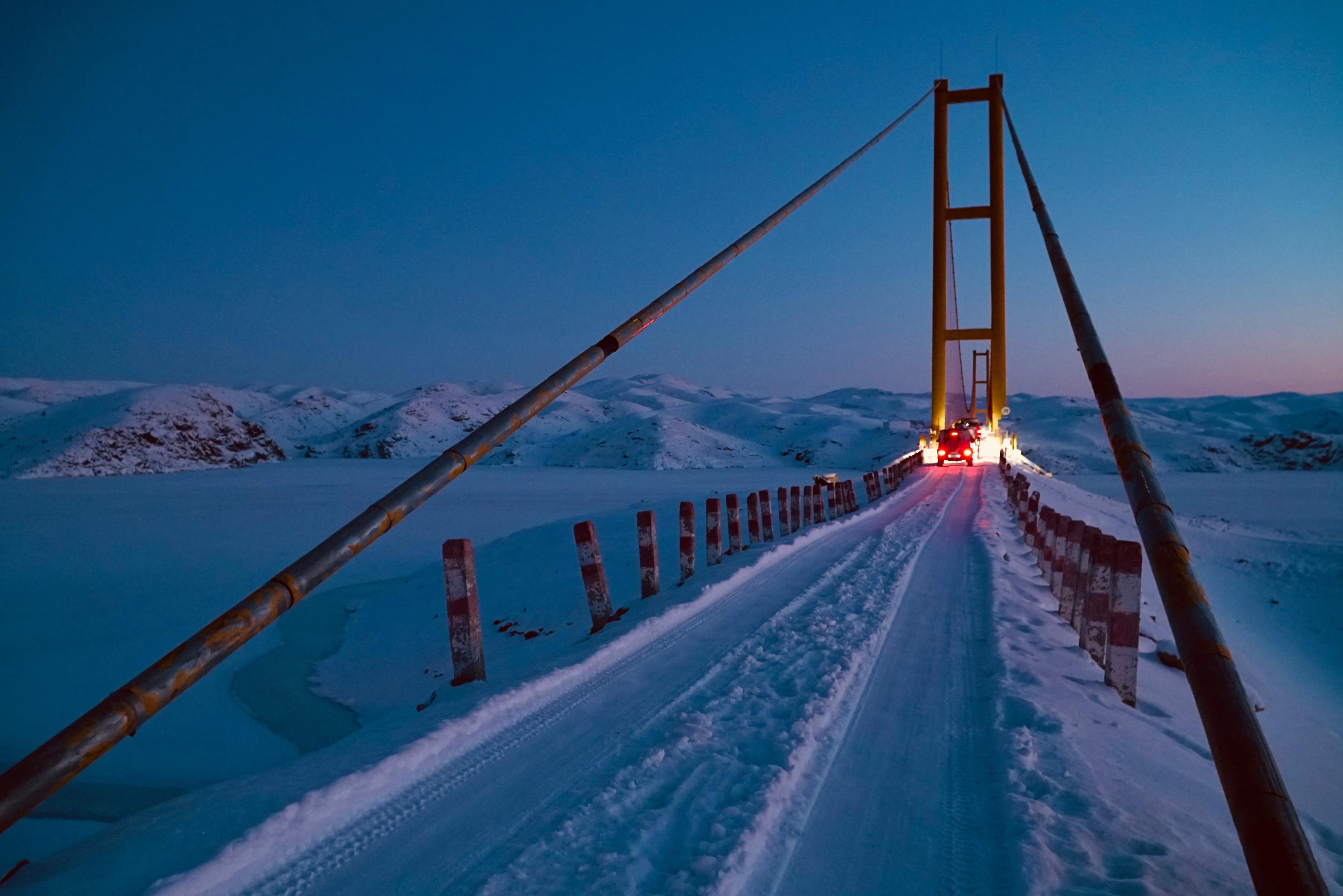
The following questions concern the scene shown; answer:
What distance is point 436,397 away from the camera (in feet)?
417

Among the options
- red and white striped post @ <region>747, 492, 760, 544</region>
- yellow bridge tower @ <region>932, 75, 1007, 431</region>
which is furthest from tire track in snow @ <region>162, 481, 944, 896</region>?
yellow bridge tower @ <region>932, 75, 1007, 431</region>

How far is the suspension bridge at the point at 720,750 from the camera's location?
149cm

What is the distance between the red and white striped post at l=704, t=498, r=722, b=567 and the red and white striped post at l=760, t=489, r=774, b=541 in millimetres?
2121

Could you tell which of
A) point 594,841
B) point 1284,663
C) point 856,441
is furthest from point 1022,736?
point 856,441

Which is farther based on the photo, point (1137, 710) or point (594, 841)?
point (1137, 710)

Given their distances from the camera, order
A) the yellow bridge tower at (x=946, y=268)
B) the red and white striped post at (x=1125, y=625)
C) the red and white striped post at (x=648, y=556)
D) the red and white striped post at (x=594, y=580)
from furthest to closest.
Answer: the yellow bridge tower at (x=946, y=268) < the red and white striped post at (x=648, y=556) < the red and white striped post at (x=594, y=580) < the red and white striped post at (x=1125, y=625)

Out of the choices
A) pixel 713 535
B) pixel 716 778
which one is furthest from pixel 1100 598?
pixel 713 535

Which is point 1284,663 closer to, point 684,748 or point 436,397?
point 684,748

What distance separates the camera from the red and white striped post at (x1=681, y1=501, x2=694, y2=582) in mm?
8258

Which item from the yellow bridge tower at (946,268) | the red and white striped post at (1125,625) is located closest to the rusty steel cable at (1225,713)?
the red and white striped post at (1125,625)

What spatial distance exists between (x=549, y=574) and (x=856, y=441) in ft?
301

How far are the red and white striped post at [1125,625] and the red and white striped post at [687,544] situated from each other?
449cm

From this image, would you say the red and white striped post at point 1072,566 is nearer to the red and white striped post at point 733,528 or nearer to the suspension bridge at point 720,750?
the suspension bridge at point 720,750

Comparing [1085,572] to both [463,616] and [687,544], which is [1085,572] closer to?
[687,544]
